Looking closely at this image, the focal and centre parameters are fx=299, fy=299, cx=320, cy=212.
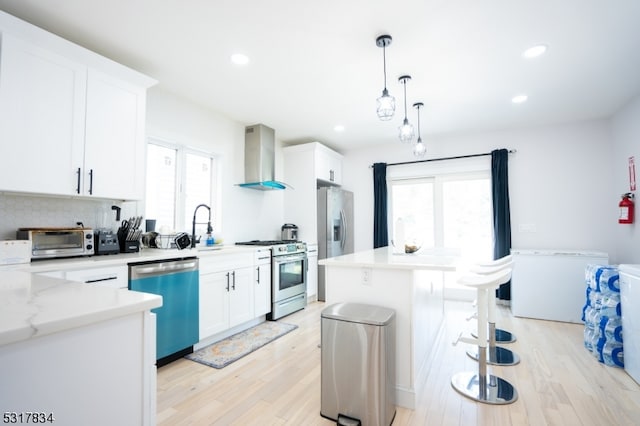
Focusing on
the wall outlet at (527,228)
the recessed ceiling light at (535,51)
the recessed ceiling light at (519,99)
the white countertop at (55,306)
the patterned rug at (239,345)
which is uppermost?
the recessed ceiling light at (519,99)

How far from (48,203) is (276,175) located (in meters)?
3.00

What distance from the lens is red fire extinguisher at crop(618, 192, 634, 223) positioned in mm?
3538

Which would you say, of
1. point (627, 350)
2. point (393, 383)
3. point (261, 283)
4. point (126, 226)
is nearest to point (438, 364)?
point (393, 383)

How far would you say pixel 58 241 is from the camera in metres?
2.21

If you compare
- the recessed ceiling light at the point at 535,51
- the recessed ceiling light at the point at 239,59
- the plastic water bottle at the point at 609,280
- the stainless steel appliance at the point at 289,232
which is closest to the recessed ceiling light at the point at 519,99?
the recessed ceiling light at the point at 535,51

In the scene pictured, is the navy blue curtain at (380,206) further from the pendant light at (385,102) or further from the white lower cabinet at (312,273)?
the pendant light at (385,102)

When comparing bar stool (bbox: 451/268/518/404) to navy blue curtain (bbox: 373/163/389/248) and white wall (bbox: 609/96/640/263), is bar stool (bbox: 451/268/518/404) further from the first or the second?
navy blue curtain (bbox: 373/163/389/248)

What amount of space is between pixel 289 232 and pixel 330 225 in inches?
25.8

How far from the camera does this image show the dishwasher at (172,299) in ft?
7.76

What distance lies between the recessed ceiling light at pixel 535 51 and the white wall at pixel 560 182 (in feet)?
7.40

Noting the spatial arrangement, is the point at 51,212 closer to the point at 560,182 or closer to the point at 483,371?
the point at 483,371

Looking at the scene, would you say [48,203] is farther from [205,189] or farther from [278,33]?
[278,33]

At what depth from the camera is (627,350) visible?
2416 millimetres

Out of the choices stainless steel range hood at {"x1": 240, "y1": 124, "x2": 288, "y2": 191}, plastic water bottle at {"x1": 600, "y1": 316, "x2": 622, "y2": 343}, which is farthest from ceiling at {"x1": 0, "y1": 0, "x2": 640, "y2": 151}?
plastic water bottle at {"x1": 600, "y1": 316, "x2": 622, "y2": 343}
